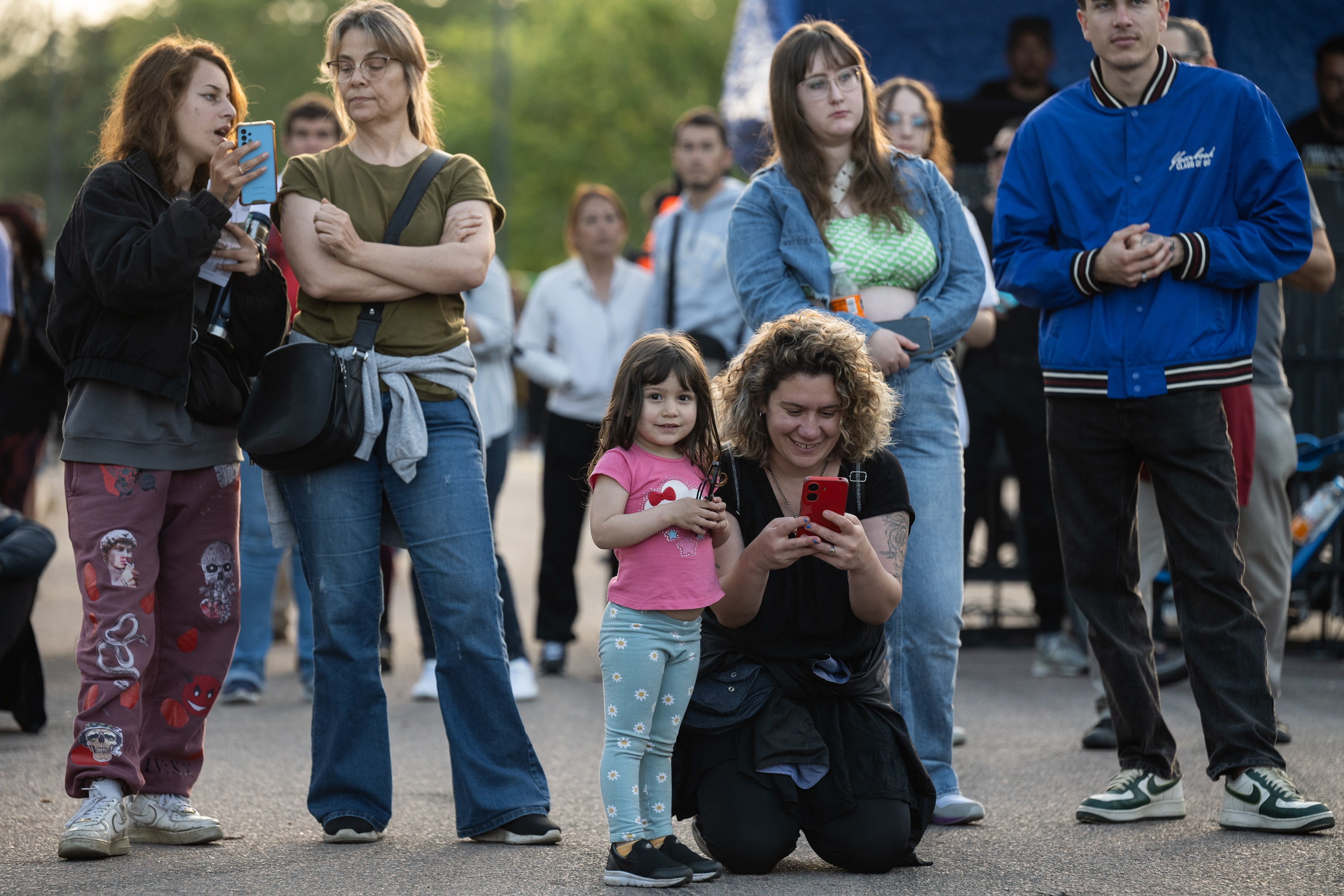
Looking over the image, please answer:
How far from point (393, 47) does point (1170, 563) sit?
2.62m

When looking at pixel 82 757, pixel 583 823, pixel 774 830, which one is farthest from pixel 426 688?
pixel 774 830

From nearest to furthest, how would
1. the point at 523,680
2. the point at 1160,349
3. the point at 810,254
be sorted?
the point at 1160,349, the point at 810,254, the point at 523,680

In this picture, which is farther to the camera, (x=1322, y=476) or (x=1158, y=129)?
(x=1322, y=476)

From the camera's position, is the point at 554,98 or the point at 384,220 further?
the point at 554,98

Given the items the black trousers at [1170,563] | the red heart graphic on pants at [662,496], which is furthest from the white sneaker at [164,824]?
the black trousers at [1170,563]

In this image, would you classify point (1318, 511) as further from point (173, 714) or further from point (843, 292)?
point (173, 714)

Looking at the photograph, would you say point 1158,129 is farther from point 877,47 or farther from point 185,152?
point 877,47

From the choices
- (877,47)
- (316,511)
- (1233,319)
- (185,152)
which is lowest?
(316,511)

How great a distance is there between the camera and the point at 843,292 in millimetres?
4508

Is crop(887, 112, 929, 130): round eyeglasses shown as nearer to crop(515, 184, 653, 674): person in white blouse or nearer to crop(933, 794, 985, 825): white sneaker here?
crop(515, 184, 653, 674): person in white blouse

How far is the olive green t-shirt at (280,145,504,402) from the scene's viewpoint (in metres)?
4.11

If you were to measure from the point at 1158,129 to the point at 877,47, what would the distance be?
625 cm

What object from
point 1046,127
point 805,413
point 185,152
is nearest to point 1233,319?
point 1046,127

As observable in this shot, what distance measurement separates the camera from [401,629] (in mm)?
8945
